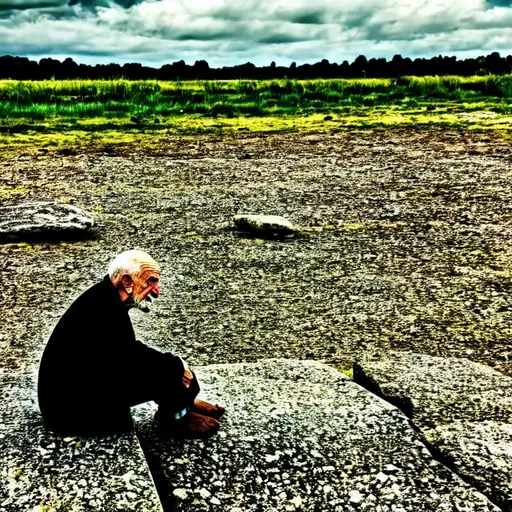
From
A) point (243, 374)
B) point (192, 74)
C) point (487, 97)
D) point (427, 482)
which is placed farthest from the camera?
point (192, 74)

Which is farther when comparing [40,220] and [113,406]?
[40,220]

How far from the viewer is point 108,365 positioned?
12.0 feet

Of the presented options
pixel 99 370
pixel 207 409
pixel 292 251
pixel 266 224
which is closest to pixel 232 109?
pixel 266 224

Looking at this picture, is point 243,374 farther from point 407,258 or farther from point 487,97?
point 487,97

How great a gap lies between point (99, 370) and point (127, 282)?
456 mm

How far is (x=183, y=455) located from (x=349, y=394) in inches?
45.9

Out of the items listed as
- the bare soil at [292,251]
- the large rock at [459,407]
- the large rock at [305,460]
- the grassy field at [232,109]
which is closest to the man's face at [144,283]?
the large rock at [305,460]

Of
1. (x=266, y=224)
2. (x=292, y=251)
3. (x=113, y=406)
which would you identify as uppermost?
(x=113, y=406)

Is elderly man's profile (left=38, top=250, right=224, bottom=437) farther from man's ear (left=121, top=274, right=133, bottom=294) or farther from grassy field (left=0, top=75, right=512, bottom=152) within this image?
grassy field (left=0, top=75, right=512, bottom=152)

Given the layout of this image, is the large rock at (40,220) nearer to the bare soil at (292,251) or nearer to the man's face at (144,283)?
the bare soil at (292,251)

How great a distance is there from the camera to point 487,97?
2562 cm

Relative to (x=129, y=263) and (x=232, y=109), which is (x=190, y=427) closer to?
(x=129, y=263)

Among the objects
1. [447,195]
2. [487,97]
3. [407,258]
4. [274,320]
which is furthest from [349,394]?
[487,97]

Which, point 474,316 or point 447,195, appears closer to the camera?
point 474,316
